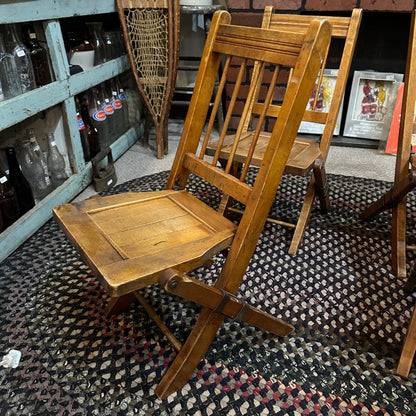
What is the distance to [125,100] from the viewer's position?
8.18ft

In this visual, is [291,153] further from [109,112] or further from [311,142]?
[109,112]

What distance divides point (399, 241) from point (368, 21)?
5.53 feet

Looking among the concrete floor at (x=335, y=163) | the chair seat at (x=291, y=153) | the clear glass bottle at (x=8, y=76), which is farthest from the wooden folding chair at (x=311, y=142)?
the clear glass bottle at (x=8, y=76)

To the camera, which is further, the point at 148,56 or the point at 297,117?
the point at 148,56

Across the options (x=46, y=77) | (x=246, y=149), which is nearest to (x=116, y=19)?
(x=46, y=77)

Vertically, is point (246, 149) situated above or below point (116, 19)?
below

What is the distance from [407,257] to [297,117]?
927 millimetres

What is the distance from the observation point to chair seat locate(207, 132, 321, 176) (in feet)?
4.30

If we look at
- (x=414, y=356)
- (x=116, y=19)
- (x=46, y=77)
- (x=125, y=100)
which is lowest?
(x=414, y=356)

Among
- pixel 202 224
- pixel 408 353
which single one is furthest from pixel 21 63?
pixel 408 353

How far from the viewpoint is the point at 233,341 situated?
1134 mm

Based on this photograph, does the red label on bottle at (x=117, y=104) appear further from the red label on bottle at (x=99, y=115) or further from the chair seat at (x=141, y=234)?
the chair seat at (x=141, y=234)

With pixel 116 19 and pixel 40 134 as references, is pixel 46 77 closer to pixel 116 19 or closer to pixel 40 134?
pixel 40 134

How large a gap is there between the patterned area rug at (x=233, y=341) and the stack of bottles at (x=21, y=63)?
2.00 ft
